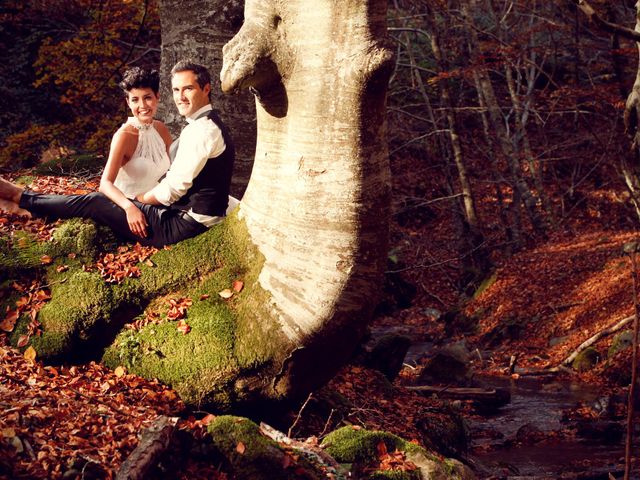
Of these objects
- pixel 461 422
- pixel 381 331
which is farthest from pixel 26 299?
pixel 381 331

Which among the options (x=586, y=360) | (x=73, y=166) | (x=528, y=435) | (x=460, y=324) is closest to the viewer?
(x=528, y=435)

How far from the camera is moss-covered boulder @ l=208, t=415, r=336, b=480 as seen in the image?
4.53 meters

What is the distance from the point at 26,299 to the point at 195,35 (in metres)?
3.66

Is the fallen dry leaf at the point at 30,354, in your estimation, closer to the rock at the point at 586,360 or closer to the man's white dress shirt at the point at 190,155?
the man's white dress shirt at the point at 190,155

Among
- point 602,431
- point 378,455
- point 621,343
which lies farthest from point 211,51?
point 621,343

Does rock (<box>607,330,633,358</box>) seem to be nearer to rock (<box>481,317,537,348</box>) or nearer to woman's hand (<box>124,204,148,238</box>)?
rock (<box>481,317,537,348</box>)

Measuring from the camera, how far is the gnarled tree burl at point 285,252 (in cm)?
503

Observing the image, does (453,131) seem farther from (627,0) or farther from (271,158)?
(271,158)

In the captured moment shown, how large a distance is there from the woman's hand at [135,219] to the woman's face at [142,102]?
0.83 m

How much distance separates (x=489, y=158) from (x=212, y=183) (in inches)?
536

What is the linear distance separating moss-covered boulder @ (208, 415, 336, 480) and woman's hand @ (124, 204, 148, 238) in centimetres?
163

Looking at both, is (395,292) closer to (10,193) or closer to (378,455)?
(378,455)

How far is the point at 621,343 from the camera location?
10938 millimetres

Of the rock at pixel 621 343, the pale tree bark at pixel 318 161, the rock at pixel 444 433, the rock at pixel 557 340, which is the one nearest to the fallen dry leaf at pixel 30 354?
the pale tree bark at pixel 318 161
